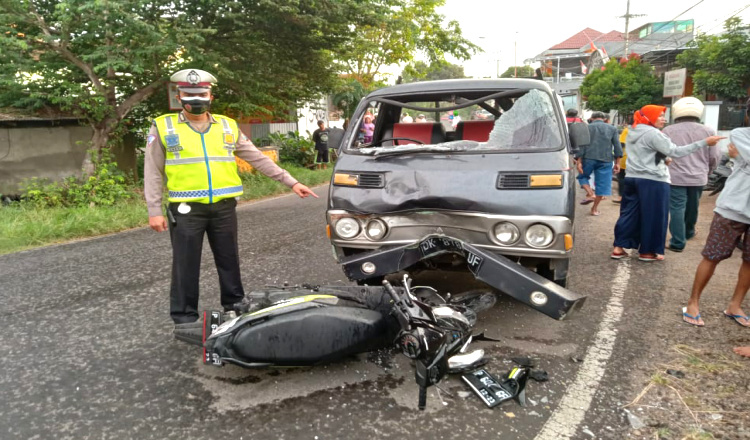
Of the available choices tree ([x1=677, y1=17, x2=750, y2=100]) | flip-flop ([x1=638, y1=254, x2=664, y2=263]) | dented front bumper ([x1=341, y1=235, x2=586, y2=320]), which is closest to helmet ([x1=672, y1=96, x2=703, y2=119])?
flip-flop ([x1=638, y1=254, x2=664, y2=263])

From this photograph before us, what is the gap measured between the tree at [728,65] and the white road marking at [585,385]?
60.7 feet

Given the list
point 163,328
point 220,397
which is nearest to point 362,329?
point 220,397

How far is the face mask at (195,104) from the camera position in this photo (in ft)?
11.4

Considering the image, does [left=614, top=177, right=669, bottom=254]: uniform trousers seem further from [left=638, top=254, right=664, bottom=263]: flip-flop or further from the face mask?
the face mask

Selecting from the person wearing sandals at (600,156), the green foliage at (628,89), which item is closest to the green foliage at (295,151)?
the person wearing sandals at (600,156)

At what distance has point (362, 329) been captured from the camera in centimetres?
299

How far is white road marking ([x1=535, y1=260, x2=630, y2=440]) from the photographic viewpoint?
2670mm

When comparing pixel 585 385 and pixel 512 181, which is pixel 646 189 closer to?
pixel 512 181

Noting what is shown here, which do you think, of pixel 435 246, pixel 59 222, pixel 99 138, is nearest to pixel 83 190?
pixel 99 138

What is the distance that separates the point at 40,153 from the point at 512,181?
33.9 feet

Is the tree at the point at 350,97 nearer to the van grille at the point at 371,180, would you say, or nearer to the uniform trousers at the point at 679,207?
the uniform trousers at the point at 679,207

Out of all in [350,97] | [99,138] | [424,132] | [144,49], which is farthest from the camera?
[350,97]

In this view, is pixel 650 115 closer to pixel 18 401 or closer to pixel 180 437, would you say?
pixel 180 437

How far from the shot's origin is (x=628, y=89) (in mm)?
29281
